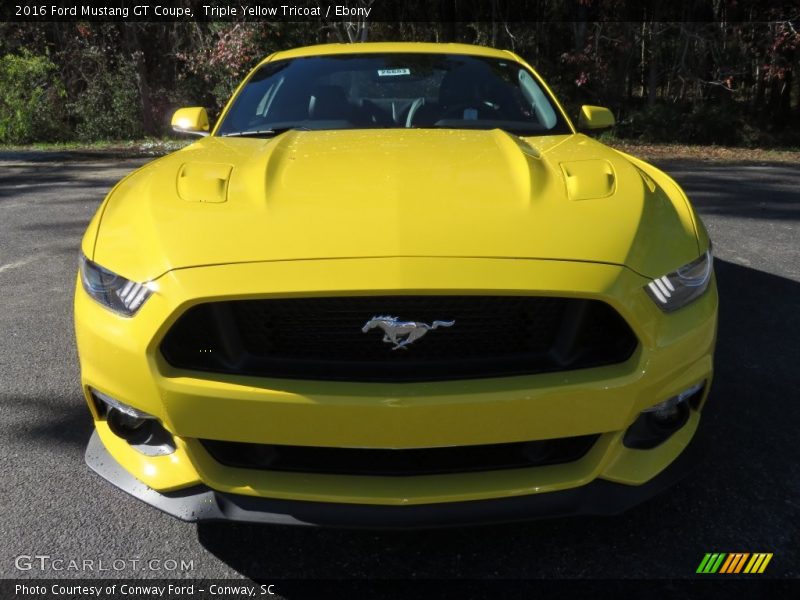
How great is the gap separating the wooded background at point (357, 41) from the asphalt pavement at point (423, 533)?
1145 centimetres

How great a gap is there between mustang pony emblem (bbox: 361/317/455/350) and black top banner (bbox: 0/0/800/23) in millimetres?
12199

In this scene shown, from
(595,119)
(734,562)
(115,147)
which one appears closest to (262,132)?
(595,119)

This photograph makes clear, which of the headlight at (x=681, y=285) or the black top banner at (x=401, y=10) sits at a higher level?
the black top banner at (x=401, y=10)

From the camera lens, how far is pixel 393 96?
134 inches

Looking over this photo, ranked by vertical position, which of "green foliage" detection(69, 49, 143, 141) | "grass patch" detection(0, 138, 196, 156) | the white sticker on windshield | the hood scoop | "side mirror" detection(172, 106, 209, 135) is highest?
the white sticker on windshield

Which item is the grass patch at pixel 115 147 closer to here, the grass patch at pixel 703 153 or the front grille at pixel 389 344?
the grass patch at pixel 703 153

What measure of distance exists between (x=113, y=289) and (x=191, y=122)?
1.89 meters

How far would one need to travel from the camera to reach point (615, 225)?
74.1 inches

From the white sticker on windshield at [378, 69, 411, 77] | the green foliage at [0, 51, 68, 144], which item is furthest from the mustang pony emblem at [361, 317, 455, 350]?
the green foliage at [0, 51, 68, 144]

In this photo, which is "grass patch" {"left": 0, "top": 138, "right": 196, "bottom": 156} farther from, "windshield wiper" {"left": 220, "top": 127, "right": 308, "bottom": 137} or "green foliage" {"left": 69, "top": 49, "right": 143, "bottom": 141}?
"windshield wiper" {"left": 220, "top": 127, "right": 308, "bottom": 137}

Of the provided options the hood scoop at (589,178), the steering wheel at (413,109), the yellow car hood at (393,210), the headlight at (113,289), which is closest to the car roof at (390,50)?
the steering wheel at (413,109)

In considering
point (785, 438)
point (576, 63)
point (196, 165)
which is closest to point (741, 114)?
point (576, 63)

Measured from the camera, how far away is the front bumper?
165 cm

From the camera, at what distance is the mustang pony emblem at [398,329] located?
1692 millimetres
